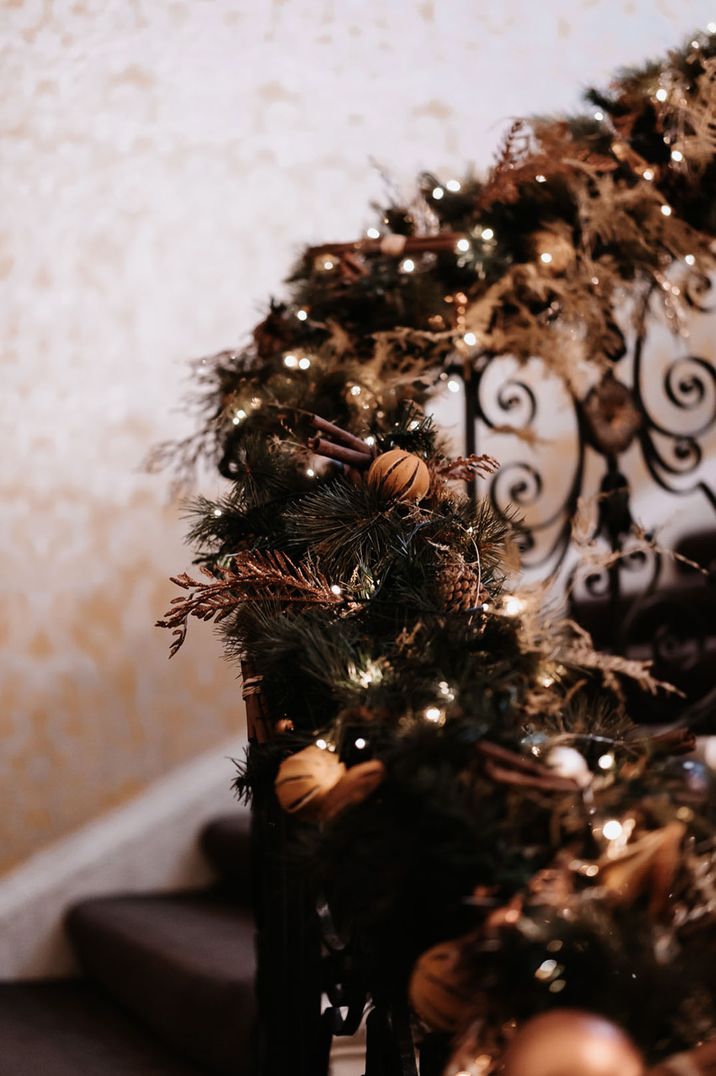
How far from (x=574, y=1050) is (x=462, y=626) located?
0.43m

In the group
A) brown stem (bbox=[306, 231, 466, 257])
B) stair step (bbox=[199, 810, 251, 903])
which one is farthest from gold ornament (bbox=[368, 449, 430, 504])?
stair step (bbox=[199, 810, 251, 903])

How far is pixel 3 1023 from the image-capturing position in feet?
7.71

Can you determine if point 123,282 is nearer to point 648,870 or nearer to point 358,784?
point 358,784

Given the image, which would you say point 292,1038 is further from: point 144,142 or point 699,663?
point 144,142

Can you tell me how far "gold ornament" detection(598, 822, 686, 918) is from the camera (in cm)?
62

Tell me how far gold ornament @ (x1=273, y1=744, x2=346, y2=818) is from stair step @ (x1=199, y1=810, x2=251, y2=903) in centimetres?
193

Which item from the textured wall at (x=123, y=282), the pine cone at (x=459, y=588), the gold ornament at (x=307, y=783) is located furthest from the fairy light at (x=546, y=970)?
the textured wall at (x=123, y=282)

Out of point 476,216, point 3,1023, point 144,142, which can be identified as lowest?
point 3,1023

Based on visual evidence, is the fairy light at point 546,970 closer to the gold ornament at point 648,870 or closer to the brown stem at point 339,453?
the gold ornament at point 648,870

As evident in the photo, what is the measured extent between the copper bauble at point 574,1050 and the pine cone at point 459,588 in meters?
0.48

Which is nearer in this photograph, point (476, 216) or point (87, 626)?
point (476, 216)


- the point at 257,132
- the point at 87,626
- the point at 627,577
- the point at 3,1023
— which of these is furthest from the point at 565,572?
the point at 3,1023

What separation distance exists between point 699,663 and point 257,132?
1.95m

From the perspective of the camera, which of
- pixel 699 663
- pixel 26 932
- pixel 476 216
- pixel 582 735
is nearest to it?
pixel 582 735
